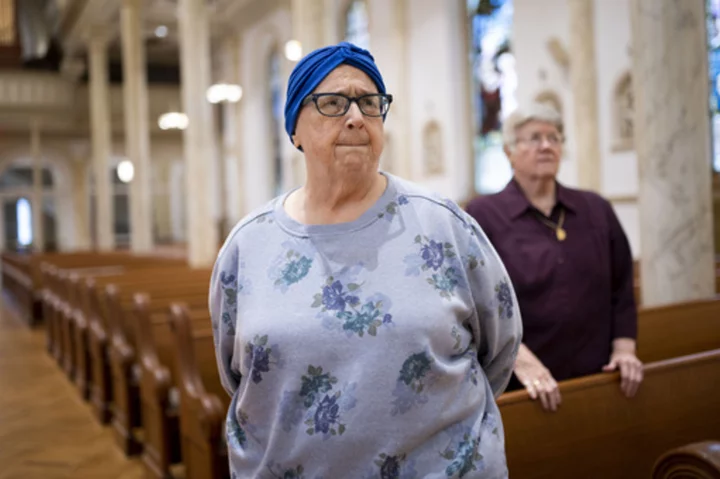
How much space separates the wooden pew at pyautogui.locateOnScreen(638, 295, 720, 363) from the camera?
2.97m

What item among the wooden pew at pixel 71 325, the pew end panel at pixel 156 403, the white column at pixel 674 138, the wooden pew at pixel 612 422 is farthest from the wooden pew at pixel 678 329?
the wooden pew at pixel 71 325

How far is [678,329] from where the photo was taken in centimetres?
306

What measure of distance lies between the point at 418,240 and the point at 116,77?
73.7 ft

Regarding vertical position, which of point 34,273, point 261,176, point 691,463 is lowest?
point 34,273

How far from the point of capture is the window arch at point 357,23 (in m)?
13.8

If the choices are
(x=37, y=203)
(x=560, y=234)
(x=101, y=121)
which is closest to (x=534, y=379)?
(x=560, y=234)

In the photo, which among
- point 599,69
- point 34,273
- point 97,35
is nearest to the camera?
point 599,69

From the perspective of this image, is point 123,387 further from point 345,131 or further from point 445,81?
point 445,81

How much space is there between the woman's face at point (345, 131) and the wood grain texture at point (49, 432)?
3.42m

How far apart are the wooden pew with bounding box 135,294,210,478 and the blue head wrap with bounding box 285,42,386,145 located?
2728mm

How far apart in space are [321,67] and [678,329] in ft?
7.77

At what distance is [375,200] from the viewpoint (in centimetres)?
135

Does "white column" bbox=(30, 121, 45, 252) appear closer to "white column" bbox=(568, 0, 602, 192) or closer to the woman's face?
"white column" bbox=(568, 0, 602, 192)

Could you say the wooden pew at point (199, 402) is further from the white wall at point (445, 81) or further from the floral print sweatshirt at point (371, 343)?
the white wall at point (445, 81)
